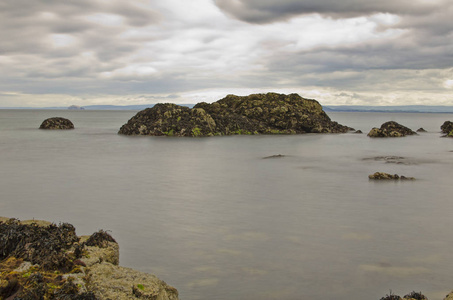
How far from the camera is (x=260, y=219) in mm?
14148

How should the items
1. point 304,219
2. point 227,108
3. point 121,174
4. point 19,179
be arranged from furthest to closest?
point 227,108
point 121,174
point 19,179
point 304,219

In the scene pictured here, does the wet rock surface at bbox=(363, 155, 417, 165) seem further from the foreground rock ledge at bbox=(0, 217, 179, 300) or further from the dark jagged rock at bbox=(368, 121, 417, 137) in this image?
the foreground rock ledge at bbox=(0, 217, 179, 300)

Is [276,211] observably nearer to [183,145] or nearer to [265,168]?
[265,168]

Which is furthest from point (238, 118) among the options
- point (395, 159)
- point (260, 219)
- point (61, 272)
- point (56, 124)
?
point (61, 272)

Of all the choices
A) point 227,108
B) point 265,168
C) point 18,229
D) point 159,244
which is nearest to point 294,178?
point 265,168

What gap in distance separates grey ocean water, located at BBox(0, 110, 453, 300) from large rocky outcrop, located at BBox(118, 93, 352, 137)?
91.9 ft

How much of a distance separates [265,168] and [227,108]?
43616 mm

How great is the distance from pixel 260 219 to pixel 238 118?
5214 centimetres

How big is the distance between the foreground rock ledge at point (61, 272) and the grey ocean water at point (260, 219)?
1837mm

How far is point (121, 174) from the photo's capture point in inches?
990

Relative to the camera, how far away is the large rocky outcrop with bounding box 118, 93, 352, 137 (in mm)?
58438

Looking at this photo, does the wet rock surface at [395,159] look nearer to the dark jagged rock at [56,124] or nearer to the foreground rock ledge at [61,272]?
the foreground rock ledge at [61,272]

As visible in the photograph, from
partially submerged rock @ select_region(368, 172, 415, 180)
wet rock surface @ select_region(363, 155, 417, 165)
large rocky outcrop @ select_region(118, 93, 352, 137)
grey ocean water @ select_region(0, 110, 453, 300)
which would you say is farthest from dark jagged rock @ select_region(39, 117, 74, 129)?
partially submerged rock @ select_region(368, 172, 415, 180)

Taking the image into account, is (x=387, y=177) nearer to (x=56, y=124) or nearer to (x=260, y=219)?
(x=260, y=219)
